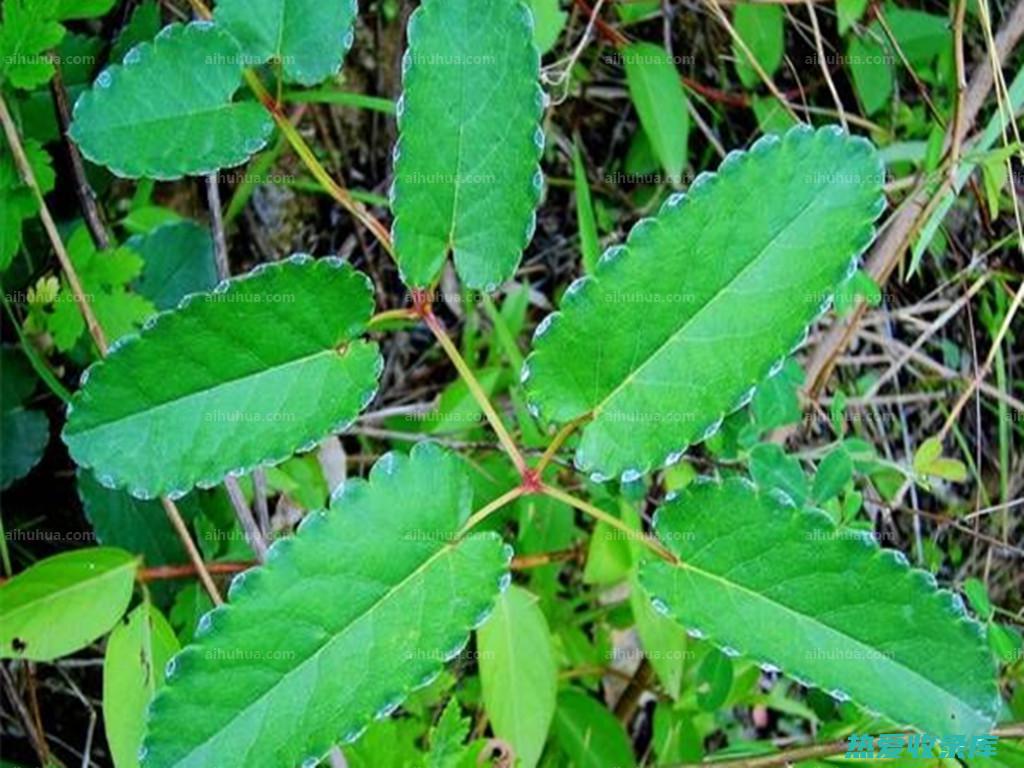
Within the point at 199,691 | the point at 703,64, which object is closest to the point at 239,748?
the point at 199,691

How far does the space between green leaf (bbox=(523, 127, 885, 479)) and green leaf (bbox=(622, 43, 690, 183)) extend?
0.82 meters

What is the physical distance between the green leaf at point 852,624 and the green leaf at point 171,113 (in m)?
0.58

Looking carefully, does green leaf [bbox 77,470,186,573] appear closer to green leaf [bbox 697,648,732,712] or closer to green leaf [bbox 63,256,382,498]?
green leaf [bbox 63,256,382,498]

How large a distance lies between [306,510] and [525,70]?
2.44 ft

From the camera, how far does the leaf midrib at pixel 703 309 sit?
0.98 meters

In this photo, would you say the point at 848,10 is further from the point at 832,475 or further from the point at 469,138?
the point at 469,138

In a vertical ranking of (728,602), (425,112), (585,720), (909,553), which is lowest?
(909,553)

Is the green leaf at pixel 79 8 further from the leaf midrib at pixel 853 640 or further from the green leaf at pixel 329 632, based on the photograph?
the leaf midrib at pixel 853 640

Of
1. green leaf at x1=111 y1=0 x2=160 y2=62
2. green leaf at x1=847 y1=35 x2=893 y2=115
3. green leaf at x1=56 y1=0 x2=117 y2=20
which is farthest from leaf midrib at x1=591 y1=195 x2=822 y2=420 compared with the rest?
green leaf at x1=847 y1=35 x2=893 y2=115

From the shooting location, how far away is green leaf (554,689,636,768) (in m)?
1.56

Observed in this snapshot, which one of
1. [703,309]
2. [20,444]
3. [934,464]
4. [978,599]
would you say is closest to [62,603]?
[20,444]

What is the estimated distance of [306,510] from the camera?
1.55 metres

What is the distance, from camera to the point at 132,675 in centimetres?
123

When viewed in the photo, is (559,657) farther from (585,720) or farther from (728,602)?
(728,602)
